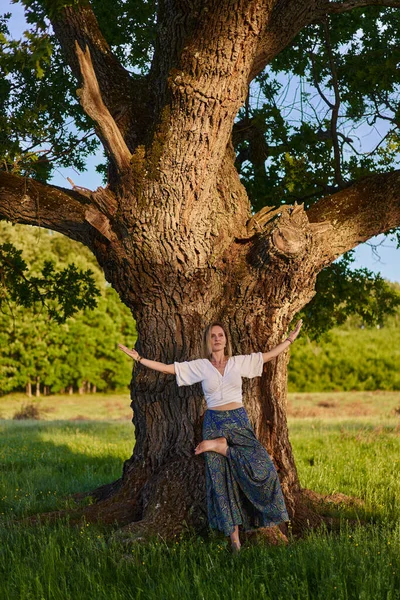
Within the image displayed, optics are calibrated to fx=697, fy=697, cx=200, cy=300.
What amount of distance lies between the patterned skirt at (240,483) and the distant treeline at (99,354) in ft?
96.6

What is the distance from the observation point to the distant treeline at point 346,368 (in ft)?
123

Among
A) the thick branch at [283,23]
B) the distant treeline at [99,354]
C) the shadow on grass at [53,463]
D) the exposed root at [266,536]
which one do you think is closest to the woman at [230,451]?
the exposed root at [266,536]

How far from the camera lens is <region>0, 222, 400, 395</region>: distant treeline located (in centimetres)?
3603

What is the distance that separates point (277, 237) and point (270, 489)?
95.8 inches

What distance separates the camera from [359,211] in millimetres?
8266

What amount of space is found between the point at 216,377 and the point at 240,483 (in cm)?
101

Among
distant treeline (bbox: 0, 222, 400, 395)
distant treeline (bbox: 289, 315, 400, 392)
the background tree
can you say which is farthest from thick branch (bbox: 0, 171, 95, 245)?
distant treeline (bbox: 289, 315, 400, 392)

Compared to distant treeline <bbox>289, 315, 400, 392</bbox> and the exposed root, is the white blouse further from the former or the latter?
distant treeline <bbox>289, 315, 400, 392</bbox>

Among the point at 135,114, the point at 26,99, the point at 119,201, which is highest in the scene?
the point at 26,99

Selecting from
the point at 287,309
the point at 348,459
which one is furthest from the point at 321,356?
the point at 287,309

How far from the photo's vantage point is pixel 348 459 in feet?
40.1

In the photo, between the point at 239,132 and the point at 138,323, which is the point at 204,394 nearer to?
the point at 138,323

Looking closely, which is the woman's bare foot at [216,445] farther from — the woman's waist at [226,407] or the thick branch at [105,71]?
the thick branch at [105,71]

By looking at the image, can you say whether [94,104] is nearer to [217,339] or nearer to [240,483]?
[217,339]
